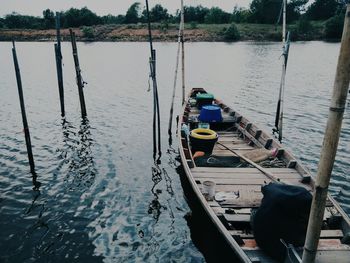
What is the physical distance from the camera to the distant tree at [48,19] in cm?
11398

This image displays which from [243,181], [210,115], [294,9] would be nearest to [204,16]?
[294,9]

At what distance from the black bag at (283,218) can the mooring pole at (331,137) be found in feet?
3.30

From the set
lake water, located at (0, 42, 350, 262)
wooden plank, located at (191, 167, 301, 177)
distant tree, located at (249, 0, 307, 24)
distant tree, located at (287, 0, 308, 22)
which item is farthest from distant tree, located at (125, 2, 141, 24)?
wooden plank, located at (191, 167, 301, 177)

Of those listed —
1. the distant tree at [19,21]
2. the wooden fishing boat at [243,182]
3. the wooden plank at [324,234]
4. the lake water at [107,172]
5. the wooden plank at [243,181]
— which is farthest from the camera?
the distant tree at [19,21]

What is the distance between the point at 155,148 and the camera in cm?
1409

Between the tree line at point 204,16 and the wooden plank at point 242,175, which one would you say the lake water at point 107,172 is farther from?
the tree line at point 204,16

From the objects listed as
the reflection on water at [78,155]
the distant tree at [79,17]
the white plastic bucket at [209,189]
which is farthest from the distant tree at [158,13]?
the white plastic bucket at [209,189]

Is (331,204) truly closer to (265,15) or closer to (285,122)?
(285,122)

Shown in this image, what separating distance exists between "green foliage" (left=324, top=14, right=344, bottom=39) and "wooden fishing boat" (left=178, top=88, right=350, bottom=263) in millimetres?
87006

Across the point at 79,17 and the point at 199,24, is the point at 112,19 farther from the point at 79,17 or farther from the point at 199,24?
the point at 199,24

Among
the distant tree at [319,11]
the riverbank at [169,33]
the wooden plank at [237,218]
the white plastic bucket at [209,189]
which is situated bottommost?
the wooden plank at [237,218]

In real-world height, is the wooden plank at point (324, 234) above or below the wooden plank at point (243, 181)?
above

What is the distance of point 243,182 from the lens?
29.2 feet

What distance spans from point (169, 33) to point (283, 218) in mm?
94340
